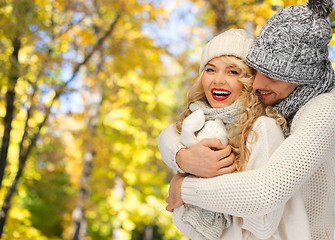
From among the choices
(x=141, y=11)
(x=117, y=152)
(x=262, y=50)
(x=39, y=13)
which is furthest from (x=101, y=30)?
(x=262, y=50)

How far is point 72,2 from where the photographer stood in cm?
455

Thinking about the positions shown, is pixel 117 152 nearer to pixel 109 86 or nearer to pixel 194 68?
pixel 109 86

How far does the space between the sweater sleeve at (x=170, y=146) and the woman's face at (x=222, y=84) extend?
8.0 inches

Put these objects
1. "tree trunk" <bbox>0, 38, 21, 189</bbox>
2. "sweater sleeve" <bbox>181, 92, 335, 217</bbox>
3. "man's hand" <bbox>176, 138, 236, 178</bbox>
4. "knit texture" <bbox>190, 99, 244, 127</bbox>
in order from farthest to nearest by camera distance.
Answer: "tree trunk" <bbox>0, 38, 21, 189</bbox> → "knit texture" <bbox>190, 99, 244, 127</bbox> → "man's hand" <bbox>176, 138, 236, 178</bbox> → "sweater sleeve" <bbox>181, 92, 335, 217</bbox>

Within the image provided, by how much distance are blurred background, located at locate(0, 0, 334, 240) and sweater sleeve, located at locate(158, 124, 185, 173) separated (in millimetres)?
1083

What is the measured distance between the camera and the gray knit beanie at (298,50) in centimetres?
121

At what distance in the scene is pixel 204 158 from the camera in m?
1.27

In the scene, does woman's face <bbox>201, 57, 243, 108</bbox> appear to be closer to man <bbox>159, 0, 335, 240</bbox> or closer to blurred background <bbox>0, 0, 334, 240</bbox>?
man <bbox>159, 0, 335, 240</bbox>

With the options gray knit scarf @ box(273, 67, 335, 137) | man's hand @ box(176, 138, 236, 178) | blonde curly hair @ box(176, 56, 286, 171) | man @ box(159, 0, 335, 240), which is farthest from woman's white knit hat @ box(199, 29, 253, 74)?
man's hand @ box(176, 138, 236, 178)

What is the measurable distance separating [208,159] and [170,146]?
8.5 inches

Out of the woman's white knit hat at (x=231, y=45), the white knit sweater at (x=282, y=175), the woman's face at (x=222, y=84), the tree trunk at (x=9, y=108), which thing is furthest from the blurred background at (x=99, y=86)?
the white knit sweater at (x=282, y=175)

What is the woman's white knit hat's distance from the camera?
4.73 ft

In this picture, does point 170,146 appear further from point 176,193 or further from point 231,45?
point 231,45

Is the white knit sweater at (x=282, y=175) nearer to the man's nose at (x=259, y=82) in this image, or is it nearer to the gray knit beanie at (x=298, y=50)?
the gray knit beanie at (x=298, y=50)
